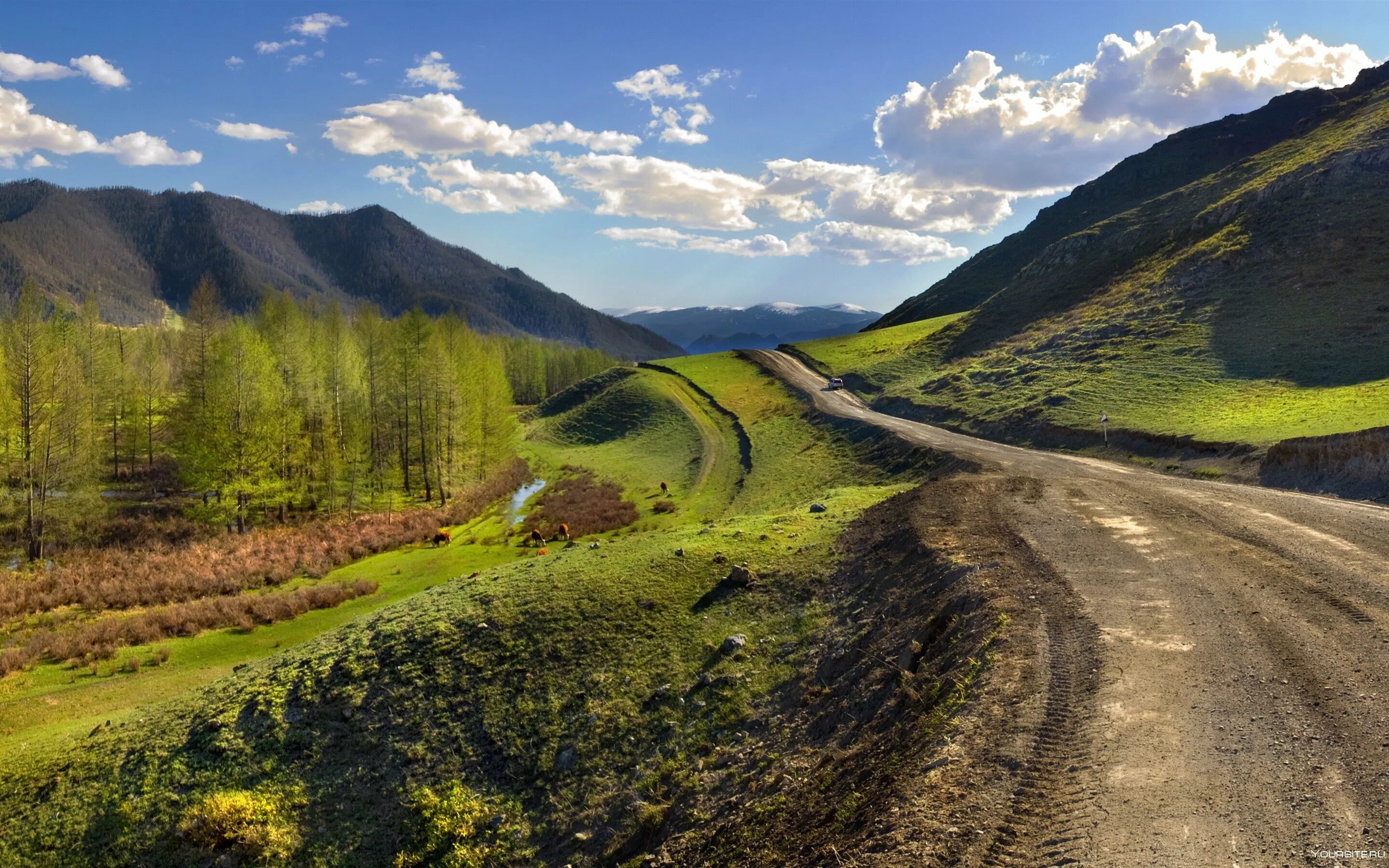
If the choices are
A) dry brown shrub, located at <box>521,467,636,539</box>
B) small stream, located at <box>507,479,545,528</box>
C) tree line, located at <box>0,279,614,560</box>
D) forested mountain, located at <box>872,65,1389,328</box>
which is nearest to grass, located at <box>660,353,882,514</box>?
dry brown shrub, located at <box>521,467,636,539</box>

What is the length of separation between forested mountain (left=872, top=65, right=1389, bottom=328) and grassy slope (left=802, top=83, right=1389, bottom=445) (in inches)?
369

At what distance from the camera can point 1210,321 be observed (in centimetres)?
5434

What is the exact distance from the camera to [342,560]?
39.6 meters

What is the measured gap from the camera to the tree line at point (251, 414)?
41.5 m

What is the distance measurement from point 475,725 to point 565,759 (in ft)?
9.76

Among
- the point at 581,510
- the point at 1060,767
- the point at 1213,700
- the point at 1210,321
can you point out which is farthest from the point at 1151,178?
the point at 1060,767

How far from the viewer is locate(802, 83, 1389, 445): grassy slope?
3944 cm

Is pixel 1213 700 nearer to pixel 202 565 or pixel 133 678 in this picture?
pixel 133 678

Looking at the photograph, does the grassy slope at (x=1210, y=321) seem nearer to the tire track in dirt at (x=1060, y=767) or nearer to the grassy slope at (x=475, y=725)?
the tire track in dirt at (x=1060, y=767)

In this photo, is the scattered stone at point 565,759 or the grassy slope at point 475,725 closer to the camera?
the grassy slope at point 475,725

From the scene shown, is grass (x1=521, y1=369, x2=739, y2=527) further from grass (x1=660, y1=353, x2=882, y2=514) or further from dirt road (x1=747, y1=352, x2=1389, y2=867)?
dirt road (x1=747, y1=352, x2=1389, y2=867)

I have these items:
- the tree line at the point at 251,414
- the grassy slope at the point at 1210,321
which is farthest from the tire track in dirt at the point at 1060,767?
the tree line at the point at 251,414

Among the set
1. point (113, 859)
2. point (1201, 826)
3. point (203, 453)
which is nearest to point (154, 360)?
point (203, 453)

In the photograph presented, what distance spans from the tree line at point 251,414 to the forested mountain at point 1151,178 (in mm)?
81688
